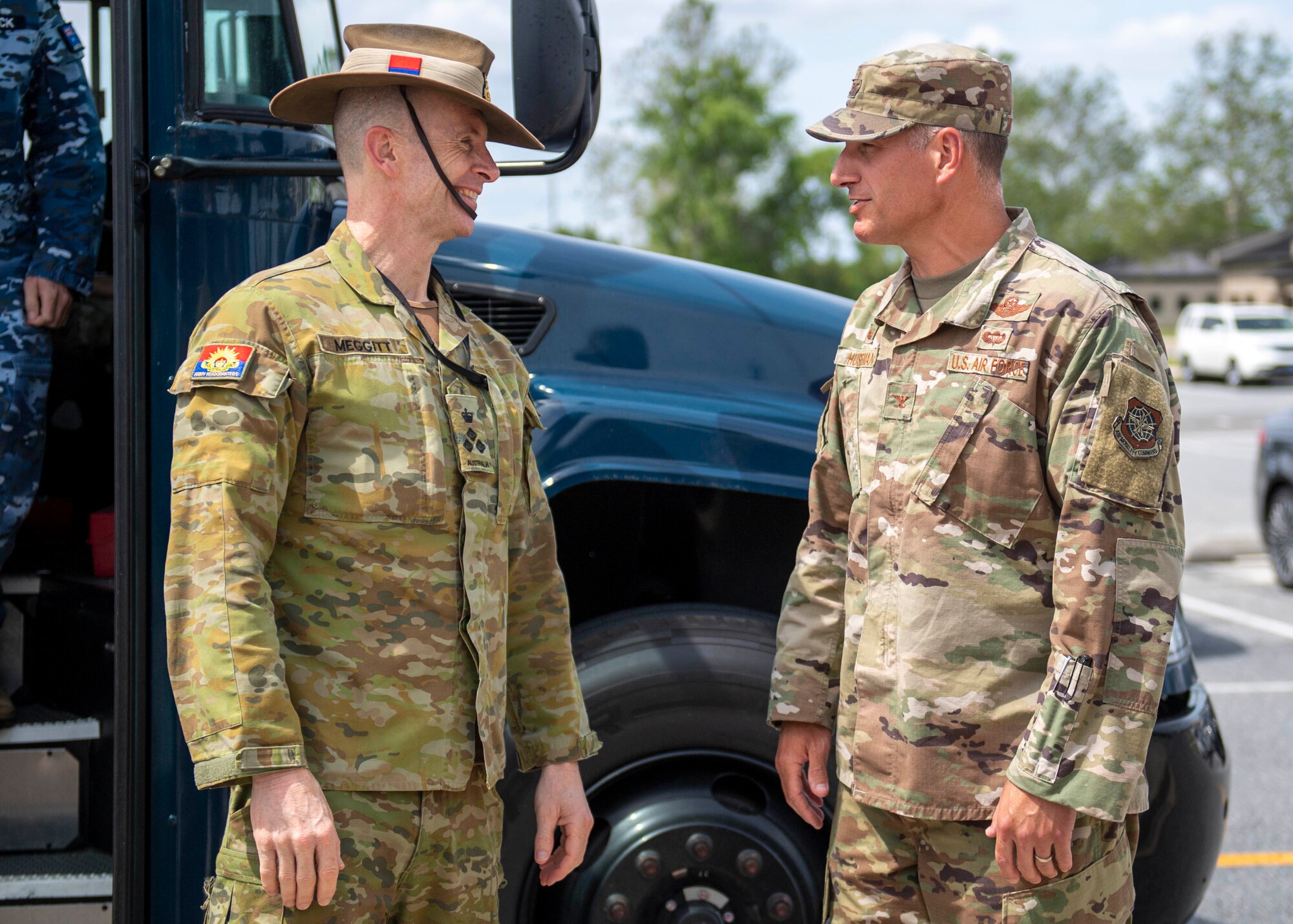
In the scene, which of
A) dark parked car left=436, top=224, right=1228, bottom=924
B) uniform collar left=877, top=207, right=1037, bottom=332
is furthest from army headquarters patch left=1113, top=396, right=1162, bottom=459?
dark parked car left=436, top=224, right=1228, bottom=924

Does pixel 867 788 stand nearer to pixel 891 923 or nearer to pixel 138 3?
pixel 891 923

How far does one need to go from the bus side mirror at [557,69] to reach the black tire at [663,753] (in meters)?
0.99

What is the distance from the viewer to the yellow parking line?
3826 millimetres

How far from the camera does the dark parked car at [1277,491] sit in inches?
298

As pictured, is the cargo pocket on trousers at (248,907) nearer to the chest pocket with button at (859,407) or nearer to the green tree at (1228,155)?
the chest pocket with button at (859,407)

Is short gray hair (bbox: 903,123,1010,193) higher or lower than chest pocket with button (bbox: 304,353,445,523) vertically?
higher

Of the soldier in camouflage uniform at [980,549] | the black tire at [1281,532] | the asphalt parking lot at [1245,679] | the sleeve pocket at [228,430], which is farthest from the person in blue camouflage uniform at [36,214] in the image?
the black tire at [1281,532]

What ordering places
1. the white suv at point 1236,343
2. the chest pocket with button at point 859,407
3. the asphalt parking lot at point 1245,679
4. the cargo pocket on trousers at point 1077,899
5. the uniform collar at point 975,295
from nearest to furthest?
the cargo pocket on trousers at point 1077,899
the uniform collar at point 975,295
the chest pocket with button at point 859,407
the asphalt parking lot at point 1245,679
the white suv at point 1236,343

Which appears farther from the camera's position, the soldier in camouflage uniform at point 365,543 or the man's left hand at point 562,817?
the man's left hand at point 562,817

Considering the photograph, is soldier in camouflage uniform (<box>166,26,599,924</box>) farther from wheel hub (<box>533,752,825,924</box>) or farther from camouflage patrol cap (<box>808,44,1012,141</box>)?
camouflage patrol cap (<box>808,44,1012,141</box>)

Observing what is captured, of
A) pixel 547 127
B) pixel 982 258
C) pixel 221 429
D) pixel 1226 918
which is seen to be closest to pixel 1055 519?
pixel 982 258

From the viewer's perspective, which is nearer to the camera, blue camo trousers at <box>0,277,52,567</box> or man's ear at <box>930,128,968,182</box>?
man's ear at <box>930,128,968,182</box>

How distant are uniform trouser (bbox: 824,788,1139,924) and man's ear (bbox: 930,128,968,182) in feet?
3.37

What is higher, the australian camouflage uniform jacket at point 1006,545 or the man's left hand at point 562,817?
the australian camouflage uniform jacket at point 1006,545
